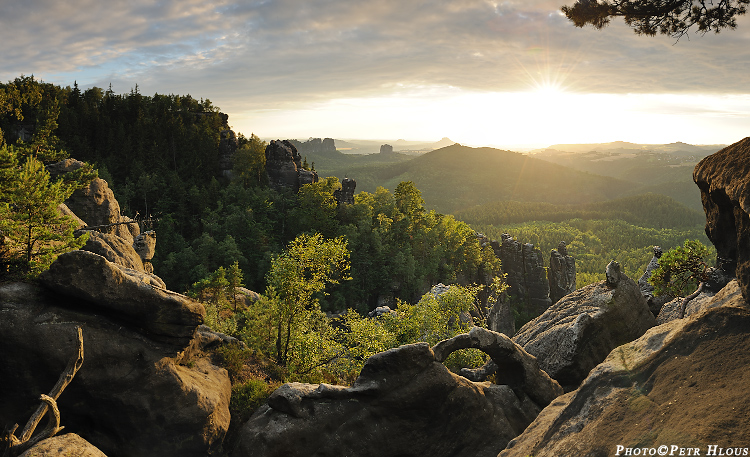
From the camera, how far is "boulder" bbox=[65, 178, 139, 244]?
1535 inches

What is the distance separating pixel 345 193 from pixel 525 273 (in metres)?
58.3

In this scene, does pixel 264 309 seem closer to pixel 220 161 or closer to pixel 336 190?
Answer: pixel 336 190

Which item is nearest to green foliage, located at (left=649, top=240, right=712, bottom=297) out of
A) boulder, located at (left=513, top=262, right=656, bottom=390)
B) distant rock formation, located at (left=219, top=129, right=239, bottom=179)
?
boulder, located at (left=513, top=262, right=656, bottom=390)

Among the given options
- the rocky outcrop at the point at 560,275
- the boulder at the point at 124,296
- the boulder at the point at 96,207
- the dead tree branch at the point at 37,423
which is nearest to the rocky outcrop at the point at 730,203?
the boulder at the point at 124,296

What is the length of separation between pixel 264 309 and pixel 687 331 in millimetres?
25745

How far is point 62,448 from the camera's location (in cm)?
1225

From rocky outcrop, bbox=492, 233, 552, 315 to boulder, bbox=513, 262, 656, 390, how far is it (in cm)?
9203

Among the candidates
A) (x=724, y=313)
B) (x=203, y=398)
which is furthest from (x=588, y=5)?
(x=203, y=398)

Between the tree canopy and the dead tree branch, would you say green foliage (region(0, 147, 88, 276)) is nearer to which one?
the dead tree branch

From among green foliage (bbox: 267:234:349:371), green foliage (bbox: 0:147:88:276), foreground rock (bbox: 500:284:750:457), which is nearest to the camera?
foreground rock (bbox: 500:284:750:457)

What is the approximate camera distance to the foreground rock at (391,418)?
15.6 metres

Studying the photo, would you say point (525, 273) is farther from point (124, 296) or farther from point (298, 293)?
point (124, 296)

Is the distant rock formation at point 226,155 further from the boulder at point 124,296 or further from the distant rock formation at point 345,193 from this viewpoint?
the boulder at point 124,296

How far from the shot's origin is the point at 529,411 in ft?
57.3
